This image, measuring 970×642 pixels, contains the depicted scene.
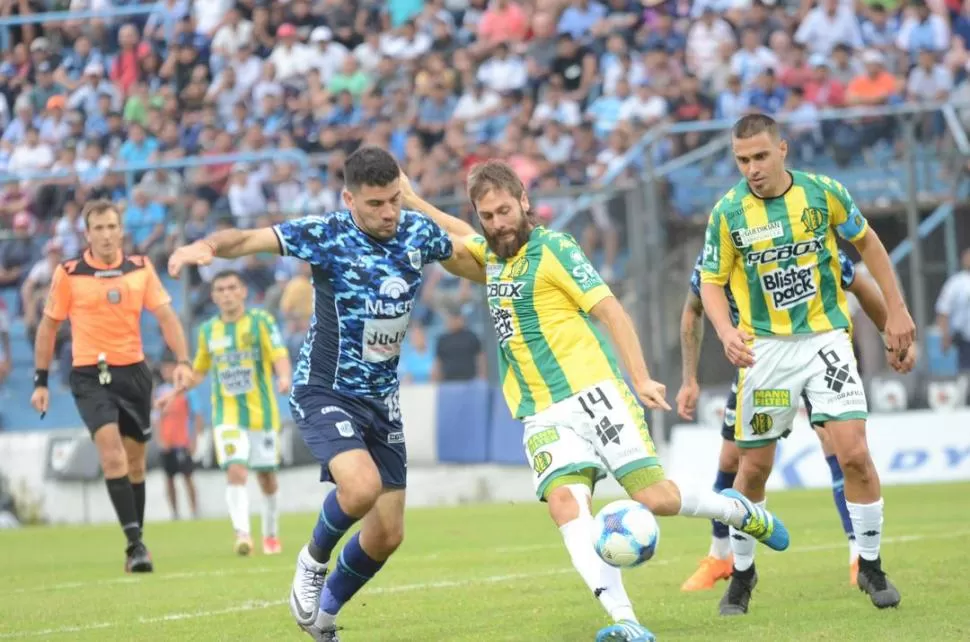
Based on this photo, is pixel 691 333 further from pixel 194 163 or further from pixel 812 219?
pixel 194 163

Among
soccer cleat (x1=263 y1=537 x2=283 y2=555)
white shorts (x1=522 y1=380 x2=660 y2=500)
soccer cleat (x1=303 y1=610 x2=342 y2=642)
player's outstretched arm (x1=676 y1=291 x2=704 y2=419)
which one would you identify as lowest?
soccer cleat (x1=263 y1=537 x2=283 y2=555)

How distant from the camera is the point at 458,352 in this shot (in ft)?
65.8

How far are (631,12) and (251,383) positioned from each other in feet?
36.4

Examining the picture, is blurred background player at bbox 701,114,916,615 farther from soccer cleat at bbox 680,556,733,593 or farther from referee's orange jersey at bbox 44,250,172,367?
referee's orange jersey at bbox 44,250,172,367

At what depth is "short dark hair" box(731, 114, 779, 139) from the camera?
821 cm

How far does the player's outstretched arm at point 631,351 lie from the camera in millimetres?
7113

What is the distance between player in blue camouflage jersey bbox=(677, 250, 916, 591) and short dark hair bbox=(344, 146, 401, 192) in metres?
1.92

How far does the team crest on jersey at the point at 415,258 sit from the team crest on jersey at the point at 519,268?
45cm

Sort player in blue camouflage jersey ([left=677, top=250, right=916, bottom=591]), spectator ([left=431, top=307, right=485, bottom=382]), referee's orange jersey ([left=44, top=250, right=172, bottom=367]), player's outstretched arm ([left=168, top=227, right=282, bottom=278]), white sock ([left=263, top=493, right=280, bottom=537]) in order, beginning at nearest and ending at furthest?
1. player's outstretched arm ([left=168, top=227, right=282, bottom=278])
2. player in blue camouflage jersey ([left=677, top=250, right=916, bottom=591])
3. referee's orange jersey ([left=44, top=250, right=172, bottom=367])
4. white sock ([left=263, top=493, right=280, bottom=537])
5. spectator ([left=431, top=307, right=485, bottom=382])

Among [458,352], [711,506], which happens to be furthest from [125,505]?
[458,352]

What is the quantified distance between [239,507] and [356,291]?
7066 millimetres

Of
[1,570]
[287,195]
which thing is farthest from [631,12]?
[1,570]

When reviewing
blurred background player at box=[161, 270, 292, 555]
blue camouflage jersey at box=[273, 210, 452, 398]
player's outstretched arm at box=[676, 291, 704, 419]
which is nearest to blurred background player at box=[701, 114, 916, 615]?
player's outstretched arm at box=[676, 291, 704, 419]

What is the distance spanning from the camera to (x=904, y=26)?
21.8 metres
